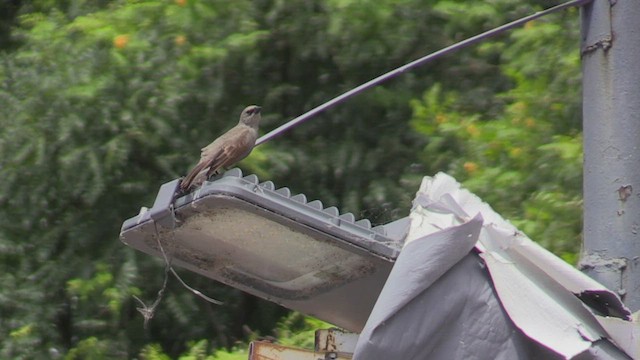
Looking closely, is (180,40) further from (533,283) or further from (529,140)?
(533,283)

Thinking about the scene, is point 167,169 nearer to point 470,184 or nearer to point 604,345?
point 470,184

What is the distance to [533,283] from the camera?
304cm

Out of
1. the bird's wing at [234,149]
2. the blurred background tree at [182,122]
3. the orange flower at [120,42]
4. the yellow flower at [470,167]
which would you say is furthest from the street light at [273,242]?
the orange flower at [120,42]

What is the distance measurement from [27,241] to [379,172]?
5.74 ft

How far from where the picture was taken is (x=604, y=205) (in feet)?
11.0

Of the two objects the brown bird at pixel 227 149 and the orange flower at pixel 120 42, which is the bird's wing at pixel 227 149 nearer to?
the brown bird at pixel 227 149

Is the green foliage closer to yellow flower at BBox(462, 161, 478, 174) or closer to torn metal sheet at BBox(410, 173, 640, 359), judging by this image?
yellow flower at BBox(462, 161, 478, 174)

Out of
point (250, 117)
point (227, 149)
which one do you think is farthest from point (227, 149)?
point (250, 117)

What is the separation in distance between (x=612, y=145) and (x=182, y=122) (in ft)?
12.1

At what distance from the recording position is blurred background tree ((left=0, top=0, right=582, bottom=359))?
21.3ft

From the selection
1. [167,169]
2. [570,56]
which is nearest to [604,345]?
[570,56]

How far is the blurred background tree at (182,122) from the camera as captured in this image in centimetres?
650

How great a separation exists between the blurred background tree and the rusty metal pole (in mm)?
2530

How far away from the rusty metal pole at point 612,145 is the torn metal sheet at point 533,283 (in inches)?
8.3
